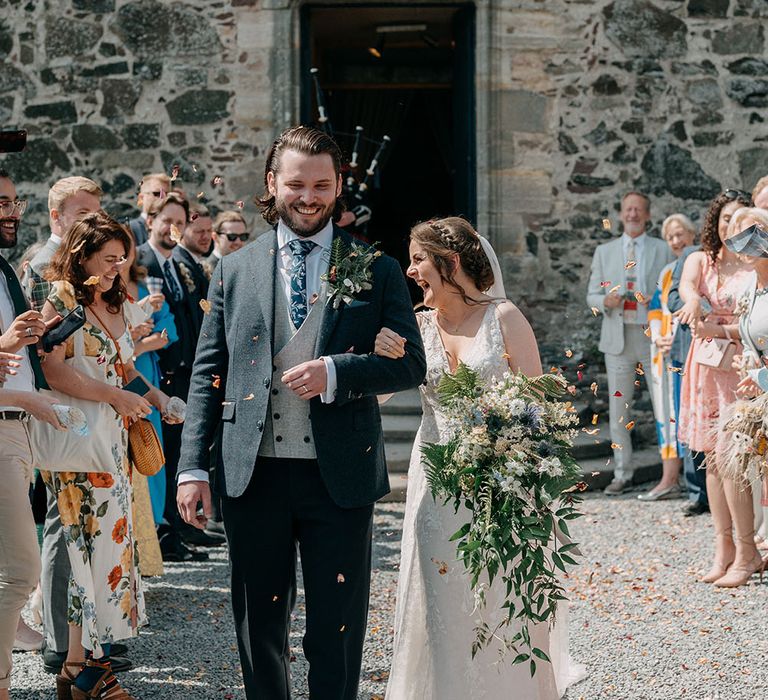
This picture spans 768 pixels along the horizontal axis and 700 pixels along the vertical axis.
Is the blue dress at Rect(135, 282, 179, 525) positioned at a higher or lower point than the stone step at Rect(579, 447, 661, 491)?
higher

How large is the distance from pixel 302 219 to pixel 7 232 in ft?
4.22

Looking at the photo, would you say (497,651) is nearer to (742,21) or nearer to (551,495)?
(551,495)

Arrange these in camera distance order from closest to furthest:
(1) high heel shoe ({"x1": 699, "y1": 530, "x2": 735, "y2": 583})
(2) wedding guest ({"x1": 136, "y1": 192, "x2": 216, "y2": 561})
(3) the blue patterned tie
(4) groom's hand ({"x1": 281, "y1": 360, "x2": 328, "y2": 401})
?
1. (4) groom's hand ({"x1": 281, "y1": 360, "x2": 328, "y2": 401})
2. (3) the blue patterned tie
3. (1) high heel shoe ({"x1": 699, "y1": 530, "x2": 735, "y2": 583})
4. (2) wedding guest ({"x1": 136, "y1": 192, "x2": 216, "y2": 561})

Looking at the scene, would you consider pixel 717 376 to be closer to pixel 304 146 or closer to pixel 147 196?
pixel 147 196

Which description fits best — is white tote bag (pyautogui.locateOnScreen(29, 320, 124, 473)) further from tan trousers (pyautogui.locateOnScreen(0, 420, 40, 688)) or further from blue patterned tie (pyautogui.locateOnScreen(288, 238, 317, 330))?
blue patterned tie (pyautogui.locateOnScreen(288, 238, 317, 330))

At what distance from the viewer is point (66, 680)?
433 cm

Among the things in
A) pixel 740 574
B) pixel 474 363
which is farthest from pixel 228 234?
pixel 474 363

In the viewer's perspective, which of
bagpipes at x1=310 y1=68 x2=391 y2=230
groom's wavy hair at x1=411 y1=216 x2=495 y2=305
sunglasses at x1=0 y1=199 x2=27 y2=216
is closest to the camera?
sunglasses at x1=0 y1=199 x2=27 y2=216

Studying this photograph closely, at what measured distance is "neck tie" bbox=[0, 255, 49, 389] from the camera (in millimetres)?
4035

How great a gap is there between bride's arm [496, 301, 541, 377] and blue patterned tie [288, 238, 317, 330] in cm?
100

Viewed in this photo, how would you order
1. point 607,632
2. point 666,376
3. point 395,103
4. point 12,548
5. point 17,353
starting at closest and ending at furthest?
point 12,548, point 17,353, point 607,632, point 666,376, point 395,103

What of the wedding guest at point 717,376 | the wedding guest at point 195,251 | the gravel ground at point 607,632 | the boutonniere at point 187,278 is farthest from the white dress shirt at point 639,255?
the boutonniere at point 187,278

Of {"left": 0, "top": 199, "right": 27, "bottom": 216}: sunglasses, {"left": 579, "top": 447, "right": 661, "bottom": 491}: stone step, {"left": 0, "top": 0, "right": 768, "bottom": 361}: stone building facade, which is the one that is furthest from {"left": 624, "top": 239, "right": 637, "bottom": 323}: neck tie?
{"left": 0, "top": 199, "right": 27, "bottom": 216}: sunglasses

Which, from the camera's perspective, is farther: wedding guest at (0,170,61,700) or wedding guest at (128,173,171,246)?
wedding guest at (128,173,171,246)
